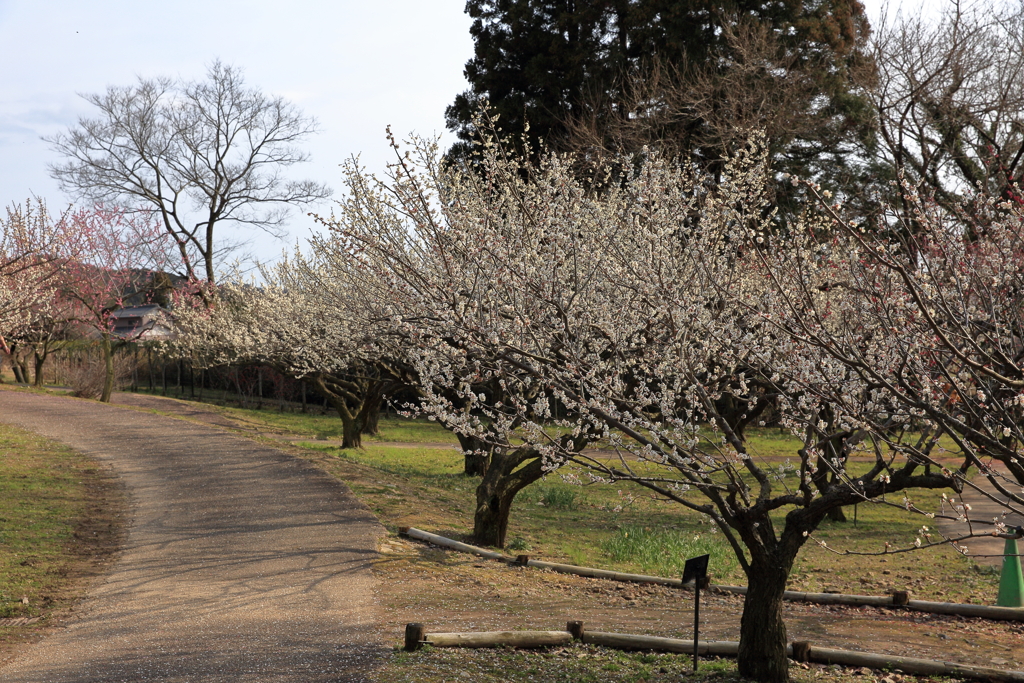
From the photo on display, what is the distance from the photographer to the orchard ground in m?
6.00

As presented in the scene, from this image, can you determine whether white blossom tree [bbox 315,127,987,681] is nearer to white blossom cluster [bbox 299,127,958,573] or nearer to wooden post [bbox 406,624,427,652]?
white blossom cluster [bbox 299,127,958,573]

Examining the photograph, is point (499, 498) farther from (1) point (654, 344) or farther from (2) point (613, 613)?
(1) point (654, 344)

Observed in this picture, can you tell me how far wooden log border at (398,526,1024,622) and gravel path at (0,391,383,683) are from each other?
1.04m

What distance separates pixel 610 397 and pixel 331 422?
20393 mm

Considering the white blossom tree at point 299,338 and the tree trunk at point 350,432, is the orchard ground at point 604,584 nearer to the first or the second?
the white blossom tree at point 299,338

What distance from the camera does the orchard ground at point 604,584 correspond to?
19.7 ft

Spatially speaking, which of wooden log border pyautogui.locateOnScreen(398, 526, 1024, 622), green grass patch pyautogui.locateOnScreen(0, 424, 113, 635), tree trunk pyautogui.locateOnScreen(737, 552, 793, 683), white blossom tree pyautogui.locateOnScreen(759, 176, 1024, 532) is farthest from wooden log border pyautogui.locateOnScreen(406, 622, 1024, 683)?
green grass patch pyautogui.locateOnScreen(0, 424, 113, 635)

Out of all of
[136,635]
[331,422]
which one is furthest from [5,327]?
[136,635]

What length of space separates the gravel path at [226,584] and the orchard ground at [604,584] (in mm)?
424

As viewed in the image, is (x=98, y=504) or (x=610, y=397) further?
(x=98, y=504)

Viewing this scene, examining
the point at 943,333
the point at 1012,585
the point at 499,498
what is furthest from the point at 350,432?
the point at 943,333

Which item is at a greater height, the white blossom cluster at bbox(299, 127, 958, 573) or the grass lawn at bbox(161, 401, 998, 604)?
the white blossom cluster at bbox(299, 127, 958, 573)

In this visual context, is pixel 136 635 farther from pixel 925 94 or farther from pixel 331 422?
pixel 331 422

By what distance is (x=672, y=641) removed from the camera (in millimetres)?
6250
